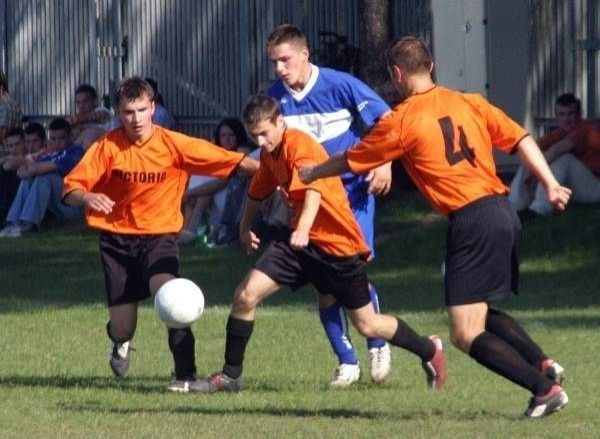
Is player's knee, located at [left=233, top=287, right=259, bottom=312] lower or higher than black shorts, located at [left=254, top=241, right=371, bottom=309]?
lower

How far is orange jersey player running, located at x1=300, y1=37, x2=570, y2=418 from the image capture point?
7.96m

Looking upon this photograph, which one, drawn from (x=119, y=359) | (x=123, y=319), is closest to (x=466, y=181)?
(x=123, y=319)

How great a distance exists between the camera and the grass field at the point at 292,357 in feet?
27.3

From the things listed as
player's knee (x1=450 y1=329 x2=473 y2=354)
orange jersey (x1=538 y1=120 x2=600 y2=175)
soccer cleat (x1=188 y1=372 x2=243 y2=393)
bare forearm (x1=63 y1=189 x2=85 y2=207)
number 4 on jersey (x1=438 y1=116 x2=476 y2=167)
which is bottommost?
orange jersey (x1=538 y1=120 x2=600 y2=175)

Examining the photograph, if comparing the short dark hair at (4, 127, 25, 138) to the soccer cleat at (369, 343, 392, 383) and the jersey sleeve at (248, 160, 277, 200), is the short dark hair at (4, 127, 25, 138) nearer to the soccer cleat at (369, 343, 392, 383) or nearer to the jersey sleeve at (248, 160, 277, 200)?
the soccer cleat at (369, 343, 392, 383)

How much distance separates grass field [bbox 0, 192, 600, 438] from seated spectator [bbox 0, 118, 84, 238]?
2090 millimetres

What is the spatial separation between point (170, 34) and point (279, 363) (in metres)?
14.0

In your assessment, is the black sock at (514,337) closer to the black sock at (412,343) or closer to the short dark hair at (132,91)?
the black sock at (412,343)

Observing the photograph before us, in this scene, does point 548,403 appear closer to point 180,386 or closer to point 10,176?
point 180,386

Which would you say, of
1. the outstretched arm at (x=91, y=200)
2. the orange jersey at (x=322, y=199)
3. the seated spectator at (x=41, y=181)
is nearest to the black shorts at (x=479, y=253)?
the orange jersey at (x=322, y=199)

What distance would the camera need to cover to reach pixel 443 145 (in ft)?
26.3

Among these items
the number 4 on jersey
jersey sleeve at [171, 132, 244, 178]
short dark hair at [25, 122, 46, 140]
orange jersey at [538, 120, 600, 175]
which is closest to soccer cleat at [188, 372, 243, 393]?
jersey sleeve at [171, 132, 244, 178]

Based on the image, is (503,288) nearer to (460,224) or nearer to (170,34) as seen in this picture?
(460,224)

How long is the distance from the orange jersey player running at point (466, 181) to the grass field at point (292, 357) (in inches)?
15.7
